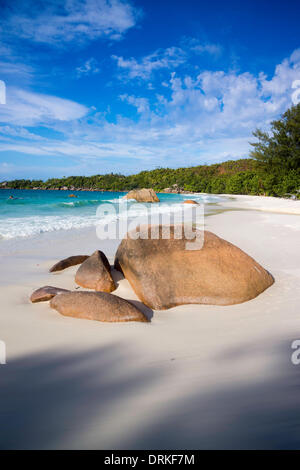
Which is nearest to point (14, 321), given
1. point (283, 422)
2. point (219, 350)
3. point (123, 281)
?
point (123, 281)

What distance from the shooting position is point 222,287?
12.0ft

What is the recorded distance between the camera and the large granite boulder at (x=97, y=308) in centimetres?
297

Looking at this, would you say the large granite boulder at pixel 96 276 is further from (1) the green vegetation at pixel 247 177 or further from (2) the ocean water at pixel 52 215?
(1) the green vegetation at pixel 247 177

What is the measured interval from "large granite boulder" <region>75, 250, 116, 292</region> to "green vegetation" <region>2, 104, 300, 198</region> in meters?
39.9

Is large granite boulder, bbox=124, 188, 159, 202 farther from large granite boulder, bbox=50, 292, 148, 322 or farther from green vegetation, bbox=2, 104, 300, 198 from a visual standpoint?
large granite boulder, bbox=50, 292, 148, 322

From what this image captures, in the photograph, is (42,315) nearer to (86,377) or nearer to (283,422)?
(86,377)

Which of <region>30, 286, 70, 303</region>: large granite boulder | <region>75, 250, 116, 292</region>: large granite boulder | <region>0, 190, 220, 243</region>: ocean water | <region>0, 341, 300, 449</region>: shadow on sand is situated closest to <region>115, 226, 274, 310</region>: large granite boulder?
<region>75, 250, 116, 292</region>: large granite boulder

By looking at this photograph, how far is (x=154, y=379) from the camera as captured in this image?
198cm

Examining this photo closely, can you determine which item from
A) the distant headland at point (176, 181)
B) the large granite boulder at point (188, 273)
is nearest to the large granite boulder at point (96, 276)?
the large granite boulder at point (188, 273)

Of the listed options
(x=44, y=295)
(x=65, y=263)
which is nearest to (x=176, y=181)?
(x=65, y=263)

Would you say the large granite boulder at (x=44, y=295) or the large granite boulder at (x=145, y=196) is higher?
the large granite boulder at (x=145, y=196)

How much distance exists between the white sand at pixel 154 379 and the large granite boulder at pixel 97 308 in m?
0.10

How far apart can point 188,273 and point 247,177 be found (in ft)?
246

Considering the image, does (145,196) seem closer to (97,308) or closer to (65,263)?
(65,263)
